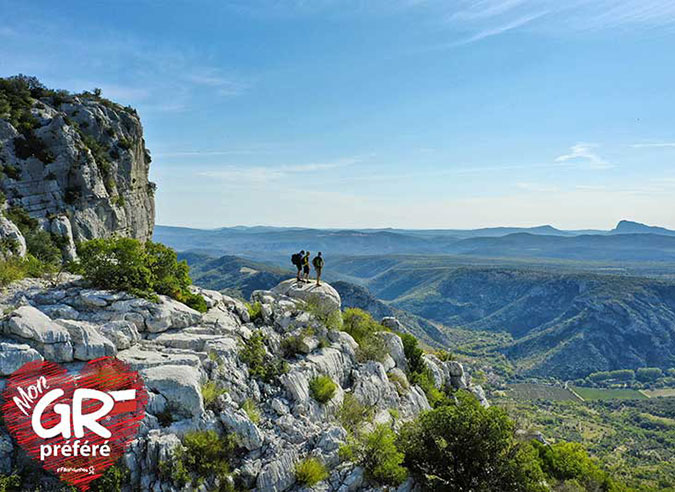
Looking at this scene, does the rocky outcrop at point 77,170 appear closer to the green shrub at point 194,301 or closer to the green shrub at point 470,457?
the green shrub at point 194,301

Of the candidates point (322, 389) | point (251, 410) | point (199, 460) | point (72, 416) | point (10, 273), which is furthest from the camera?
point (322, 389)

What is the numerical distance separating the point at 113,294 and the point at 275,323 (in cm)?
746

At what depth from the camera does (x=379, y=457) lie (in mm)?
13305

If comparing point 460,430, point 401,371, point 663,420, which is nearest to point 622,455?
point 663,420

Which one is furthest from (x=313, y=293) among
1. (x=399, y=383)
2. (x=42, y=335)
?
(x=42, y=335)

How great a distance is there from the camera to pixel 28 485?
978cm

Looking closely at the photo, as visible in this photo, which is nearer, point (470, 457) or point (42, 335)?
point (42, 335)

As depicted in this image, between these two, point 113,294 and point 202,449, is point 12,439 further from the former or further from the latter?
point 113,294

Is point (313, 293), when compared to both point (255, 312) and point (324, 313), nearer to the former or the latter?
point (324, 313)

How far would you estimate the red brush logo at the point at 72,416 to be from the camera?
10258 millimetres

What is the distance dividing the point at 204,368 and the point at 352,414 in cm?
661

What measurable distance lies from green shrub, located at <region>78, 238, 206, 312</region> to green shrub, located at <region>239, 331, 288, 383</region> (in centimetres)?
350

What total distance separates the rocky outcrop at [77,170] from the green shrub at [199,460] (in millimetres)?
19695

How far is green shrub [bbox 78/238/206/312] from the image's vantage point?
54.6 ft
